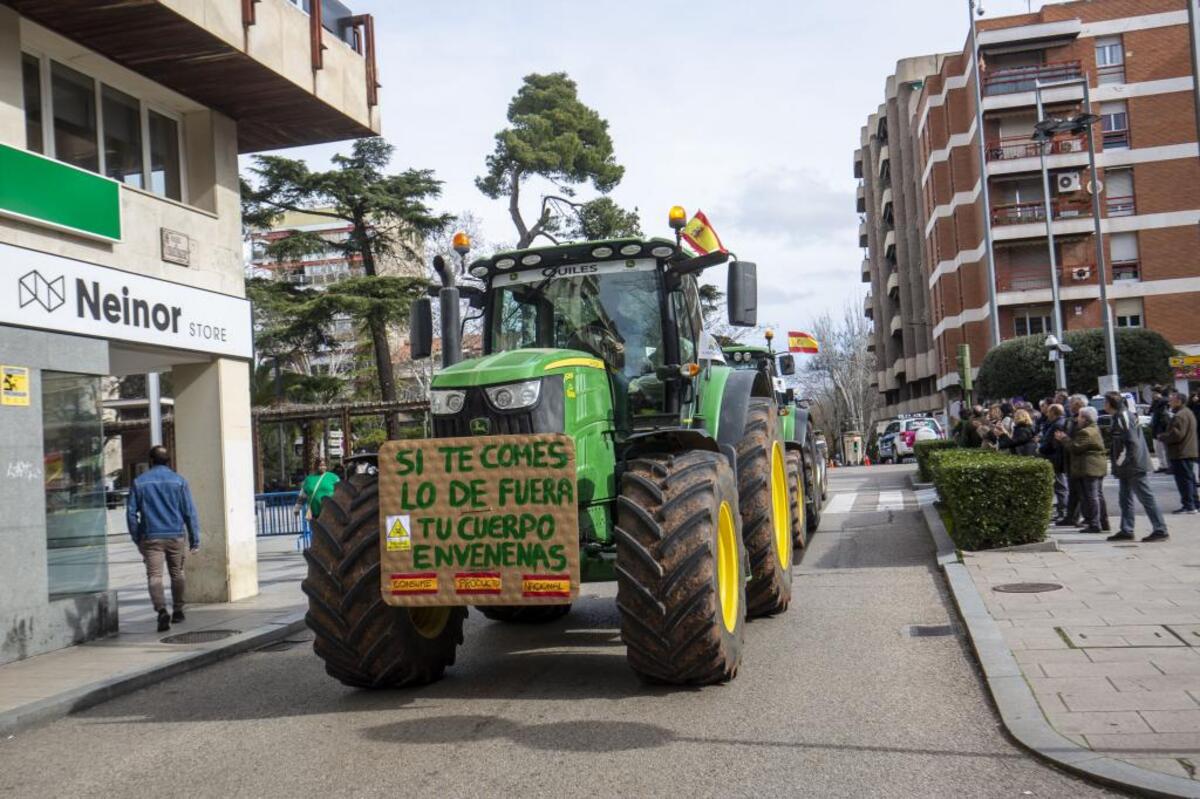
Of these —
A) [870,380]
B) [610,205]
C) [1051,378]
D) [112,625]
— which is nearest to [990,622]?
[112,625]

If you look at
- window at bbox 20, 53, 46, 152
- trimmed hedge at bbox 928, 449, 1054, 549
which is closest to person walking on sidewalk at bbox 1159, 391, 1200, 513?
trimmed hedge at bbox 928, 449, 1054, 549

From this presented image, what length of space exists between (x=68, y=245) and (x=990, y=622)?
28.3 feet

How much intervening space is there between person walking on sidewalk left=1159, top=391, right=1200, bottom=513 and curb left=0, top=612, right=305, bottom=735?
10.8m

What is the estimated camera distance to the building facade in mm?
9664

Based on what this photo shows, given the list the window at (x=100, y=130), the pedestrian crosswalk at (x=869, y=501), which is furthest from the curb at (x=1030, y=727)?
the pedestrian crosswalk at (x=869, y=501)

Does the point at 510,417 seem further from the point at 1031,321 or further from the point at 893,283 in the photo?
the point at 893,283

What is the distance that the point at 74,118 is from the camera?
11203 mm

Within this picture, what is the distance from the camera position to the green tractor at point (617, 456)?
647 cm

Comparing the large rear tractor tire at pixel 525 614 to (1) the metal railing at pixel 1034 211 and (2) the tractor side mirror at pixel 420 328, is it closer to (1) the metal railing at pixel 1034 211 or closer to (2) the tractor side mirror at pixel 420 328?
(2) the tractor side mirror at pixel 420 328

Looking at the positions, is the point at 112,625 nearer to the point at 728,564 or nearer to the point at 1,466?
the point at 1,466

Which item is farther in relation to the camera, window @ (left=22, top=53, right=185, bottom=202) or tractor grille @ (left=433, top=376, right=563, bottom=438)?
window @ (left=22, top=53, right=185, bottom=202)

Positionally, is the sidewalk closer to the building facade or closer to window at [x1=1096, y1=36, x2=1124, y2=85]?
the building facade

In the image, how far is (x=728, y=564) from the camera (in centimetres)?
736

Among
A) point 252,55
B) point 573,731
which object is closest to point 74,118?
point 252,55
